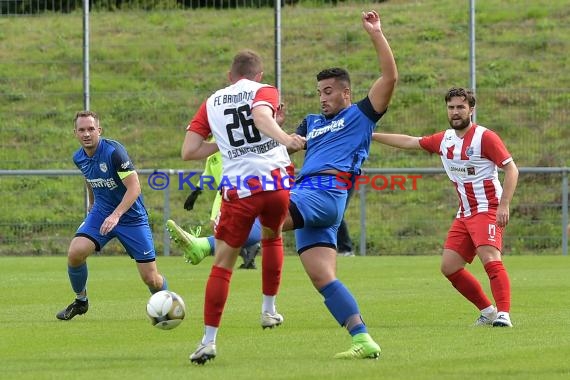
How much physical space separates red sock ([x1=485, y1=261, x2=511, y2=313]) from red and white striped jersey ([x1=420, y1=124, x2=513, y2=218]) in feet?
1.61

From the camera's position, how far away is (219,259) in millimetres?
7754

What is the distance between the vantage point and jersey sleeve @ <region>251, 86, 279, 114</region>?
25.2 ft

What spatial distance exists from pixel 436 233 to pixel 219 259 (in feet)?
49.0

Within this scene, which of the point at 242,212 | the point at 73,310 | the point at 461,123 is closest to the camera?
the point at 242,212

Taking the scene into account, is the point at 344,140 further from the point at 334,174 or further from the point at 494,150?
the point at 494,150

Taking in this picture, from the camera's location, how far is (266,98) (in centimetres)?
772

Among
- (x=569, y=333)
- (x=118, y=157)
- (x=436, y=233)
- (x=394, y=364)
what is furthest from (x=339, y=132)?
(x=436, y=233)

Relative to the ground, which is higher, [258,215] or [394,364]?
[258,215]

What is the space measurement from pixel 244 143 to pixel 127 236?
3527 mm

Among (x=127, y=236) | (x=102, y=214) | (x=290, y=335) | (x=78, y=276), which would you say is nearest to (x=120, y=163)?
(x=102, y=214)

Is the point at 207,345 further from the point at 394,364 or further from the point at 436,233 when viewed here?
the point at 436,233

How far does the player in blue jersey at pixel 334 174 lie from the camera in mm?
7883

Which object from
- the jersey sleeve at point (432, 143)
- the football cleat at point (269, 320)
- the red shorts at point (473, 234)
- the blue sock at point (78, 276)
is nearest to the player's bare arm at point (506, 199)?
the red shorts at point (473, 234)

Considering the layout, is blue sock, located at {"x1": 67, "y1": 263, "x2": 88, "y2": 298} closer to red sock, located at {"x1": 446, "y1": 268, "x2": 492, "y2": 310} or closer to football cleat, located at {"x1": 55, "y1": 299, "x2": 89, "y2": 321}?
football cleat, located at {"x1": 55, "y1": 299, "x2": 89, "y2": 321}
